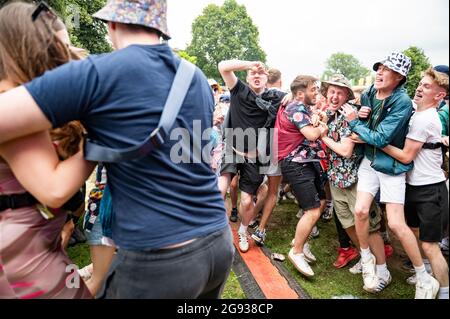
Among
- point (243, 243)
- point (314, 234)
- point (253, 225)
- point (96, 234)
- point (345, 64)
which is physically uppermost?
point (96, 234)

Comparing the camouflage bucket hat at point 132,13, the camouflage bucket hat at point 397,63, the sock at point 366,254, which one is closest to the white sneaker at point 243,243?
the sock at point 366,254

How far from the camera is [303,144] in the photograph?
404 centimetres

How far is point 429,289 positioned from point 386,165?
1.23 meters

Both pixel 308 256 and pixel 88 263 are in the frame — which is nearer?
pixel 88 263

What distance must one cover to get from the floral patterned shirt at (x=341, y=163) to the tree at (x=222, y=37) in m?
45.4

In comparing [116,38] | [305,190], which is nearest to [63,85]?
[116,38]

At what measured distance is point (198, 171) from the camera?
4.96 ft

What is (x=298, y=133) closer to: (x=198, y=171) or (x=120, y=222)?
(x=198, y=171)

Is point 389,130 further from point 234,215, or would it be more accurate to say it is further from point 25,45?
point 234,215

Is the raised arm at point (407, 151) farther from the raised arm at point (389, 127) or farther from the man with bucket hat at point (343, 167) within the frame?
the man with bucket hat at point (343, 167)

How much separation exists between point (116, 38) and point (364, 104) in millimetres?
3028

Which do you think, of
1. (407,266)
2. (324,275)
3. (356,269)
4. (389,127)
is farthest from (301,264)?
(389,127)

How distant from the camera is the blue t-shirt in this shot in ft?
3.77

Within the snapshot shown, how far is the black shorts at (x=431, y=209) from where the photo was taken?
3.07 meters
